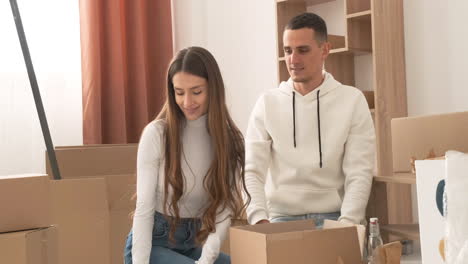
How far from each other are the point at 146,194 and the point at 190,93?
322mm

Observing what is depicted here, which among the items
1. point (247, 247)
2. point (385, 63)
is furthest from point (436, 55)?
point (247, 247)

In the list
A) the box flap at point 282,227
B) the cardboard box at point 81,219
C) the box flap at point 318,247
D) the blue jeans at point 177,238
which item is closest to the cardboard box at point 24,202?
the blue jeans at point 177,238

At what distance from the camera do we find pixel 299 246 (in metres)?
1.37

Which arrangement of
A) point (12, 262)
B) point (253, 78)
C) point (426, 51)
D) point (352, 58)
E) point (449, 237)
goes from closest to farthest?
point (449, 237) → point (12, 262) → point (426, 51) → point (352, 58) → point (253, 78)

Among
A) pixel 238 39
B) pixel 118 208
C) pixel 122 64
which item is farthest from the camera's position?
pixel 238 39

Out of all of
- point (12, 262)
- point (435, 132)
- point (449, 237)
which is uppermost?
point (435, 132)

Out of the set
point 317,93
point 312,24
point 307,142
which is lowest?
point 307,142

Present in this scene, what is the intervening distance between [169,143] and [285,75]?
1398 millimetres

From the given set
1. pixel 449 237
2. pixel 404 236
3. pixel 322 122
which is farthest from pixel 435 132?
pixel 449 237

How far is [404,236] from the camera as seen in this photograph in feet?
6.03

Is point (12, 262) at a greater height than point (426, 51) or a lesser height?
lesser

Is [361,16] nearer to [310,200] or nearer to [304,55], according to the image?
[304,55]

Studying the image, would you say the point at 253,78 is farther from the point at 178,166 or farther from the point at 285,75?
the point at 178,166

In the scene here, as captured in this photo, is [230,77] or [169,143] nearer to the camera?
[169,143]
